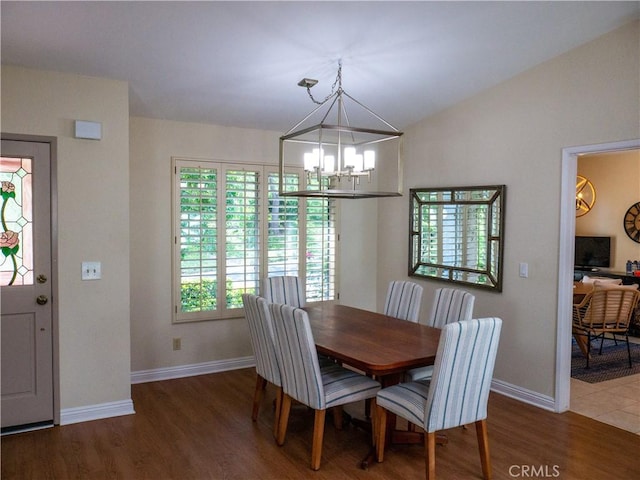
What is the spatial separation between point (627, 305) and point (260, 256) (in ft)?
12.3

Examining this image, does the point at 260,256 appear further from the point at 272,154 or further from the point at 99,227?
the point at 99,227

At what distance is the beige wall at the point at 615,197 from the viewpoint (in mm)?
7230

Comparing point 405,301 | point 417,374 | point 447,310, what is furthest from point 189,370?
point 447,310

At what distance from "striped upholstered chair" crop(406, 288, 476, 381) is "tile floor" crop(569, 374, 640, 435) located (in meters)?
1.25

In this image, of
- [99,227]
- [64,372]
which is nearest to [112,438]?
[64,372]

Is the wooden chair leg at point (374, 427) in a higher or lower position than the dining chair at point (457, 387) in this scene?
lower

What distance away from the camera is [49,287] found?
Result: 350 cm

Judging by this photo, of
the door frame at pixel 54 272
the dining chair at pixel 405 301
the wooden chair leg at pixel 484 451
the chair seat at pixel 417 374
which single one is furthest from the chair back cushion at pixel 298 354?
the door frame at pixel 54 272

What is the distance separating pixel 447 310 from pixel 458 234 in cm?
114

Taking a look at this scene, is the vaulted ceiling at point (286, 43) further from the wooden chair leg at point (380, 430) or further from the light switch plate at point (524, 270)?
the wooden chair leg at point (380, 430)

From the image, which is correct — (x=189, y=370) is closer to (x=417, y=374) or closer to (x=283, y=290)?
(x=283, y=290)

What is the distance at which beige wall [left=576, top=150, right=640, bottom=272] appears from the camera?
7.23 metres

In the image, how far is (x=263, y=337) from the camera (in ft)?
11.1

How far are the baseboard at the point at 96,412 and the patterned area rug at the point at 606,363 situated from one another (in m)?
4.03
